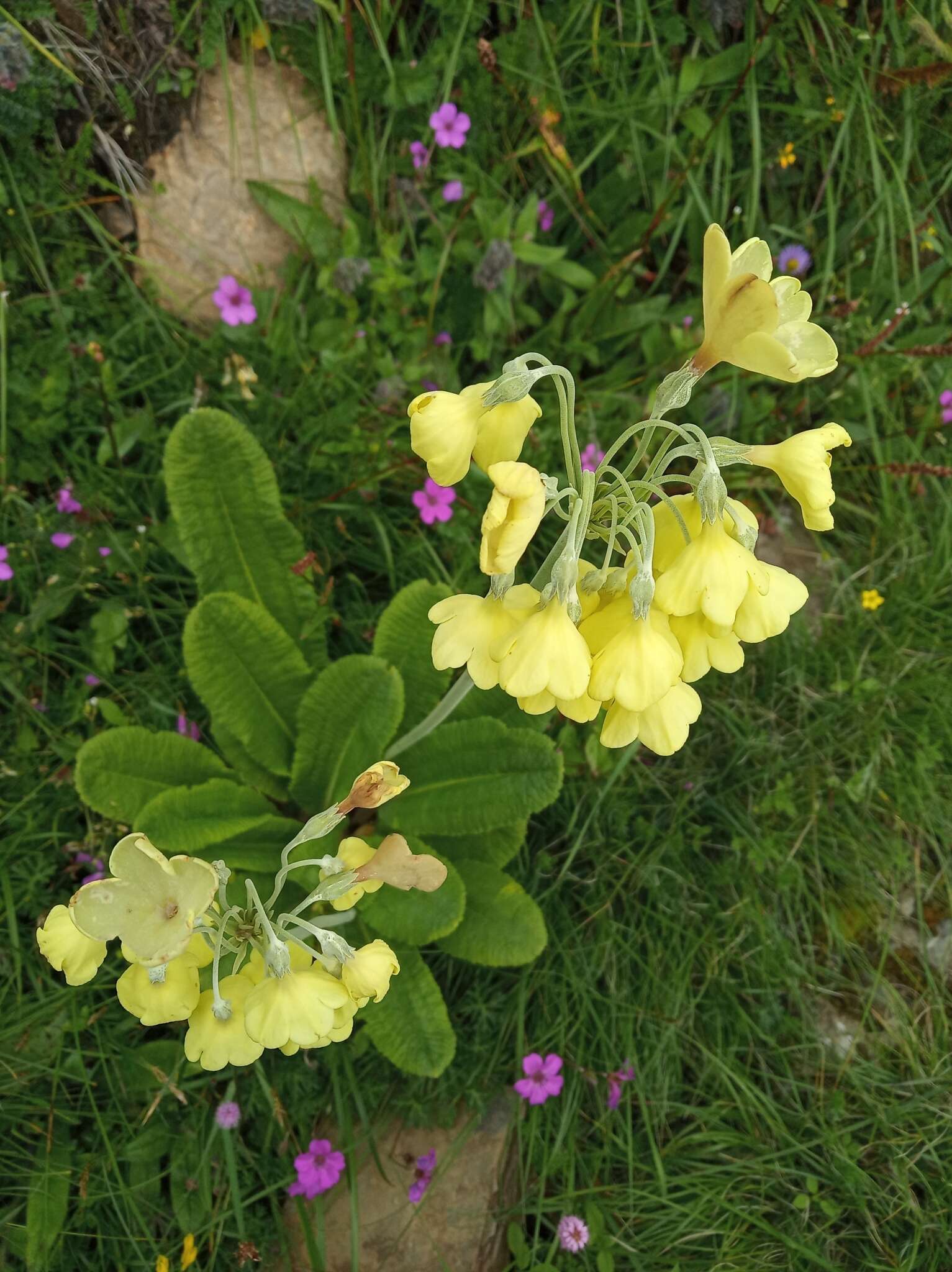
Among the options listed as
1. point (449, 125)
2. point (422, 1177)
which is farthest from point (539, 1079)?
point (449, 125)

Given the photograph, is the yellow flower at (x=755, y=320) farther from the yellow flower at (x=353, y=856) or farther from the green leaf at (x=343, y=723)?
the green leaf at (x=343, y=723)

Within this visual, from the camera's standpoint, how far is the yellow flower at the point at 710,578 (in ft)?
3.76

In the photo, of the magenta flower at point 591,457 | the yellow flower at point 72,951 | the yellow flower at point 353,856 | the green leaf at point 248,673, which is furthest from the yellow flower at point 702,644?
the magenta flower at point 591,457

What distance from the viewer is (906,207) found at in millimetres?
3008

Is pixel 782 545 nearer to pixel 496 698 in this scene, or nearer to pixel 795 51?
pixel 496 698

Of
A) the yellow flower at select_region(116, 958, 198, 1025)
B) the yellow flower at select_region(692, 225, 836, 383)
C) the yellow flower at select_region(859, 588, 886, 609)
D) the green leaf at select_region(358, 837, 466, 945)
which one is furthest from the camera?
the yellow flower at select_region(859, 588, 886, 609)

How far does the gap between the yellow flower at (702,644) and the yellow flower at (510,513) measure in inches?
11.3

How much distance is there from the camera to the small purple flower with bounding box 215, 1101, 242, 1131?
7.34 feet

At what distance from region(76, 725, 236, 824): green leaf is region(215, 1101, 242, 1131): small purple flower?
764 mm

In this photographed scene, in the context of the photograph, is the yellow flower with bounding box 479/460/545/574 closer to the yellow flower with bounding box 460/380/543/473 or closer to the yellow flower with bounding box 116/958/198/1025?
the yellow flower with bounding box 460/380/543/473

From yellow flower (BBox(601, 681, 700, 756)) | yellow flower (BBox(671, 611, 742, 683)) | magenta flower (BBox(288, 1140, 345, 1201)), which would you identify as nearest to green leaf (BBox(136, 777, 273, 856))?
magenta flower (BBox(288, 1140, 345, 1201))

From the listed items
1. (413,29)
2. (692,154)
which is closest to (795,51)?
(692,154)

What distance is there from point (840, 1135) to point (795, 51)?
352cm

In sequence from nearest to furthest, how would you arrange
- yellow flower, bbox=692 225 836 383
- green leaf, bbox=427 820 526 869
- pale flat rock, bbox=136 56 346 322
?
yellow flower, bbox=692 225 836 383 → green leaf, bbox=427 820 526 869 → pale flat rock, bbox=136 56 346 322
